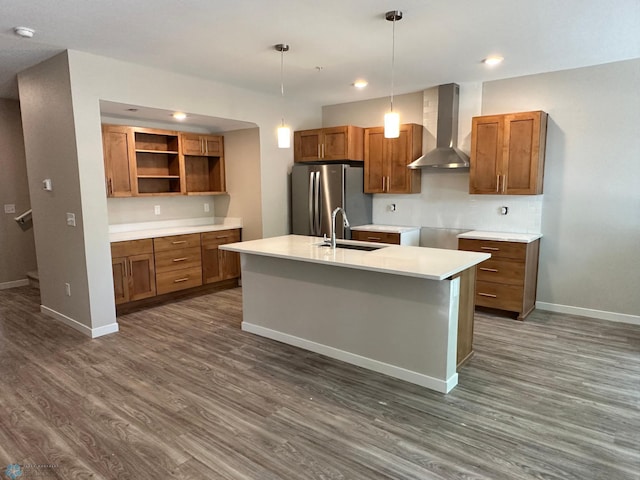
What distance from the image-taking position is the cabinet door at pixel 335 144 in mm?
5602

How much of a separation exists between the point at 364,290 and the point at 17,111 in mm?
5698

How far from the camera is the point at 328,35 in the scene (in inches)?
133

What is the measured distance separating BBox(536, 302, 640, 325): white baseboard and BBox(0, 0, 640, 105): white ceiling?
8.44 ft

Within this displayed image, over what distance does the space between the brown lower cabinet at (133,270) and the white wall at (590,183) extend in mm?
4478

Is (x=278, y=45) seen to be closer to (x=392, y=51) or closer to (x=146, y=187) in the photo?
(x=392, y=51)

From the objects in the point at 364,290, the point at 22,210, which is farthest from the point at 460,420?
the point at 22,210

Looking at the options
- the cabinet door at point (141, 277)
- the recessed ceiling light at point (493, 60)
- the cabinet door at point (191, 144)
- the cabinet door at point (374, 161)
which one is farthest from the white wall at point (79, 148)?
the recessed ceiling light at point (493, 60)

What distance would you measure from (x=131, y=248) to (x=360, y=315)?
2.87 meters

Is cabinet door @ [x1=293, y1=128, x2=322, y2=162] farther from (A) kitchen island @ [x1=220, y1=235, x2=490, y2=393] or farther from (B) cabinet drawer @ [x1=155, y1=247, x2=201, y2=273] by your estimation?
(A) kitchen island @ [x1=220, y1=235, x2=490, y2=393]

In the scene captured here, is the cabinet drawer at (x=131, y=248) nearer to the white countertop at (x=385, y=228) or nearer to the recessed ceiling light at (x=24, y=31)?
the recessed ceiling light at (x=24, y=31)

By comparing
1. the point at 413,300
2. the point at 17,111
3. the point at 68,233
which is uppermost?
the point at 17,111


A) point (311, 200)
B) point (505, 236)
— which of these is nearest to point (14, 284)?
point (311, 200)

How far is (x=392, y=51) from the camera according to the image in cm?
378

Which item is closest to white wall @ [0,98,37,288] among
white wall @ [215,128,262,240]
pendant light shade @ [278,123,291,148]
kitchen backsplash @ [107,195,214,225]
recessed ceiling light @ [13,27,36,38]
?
kitchen backsplash @ [107,195,214,225]
